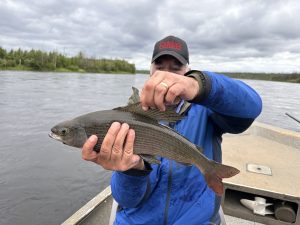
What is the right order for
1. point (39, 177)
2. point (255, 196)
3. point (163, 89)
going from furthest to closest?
point (39, 177) → point (255, 196) → point (163, 89)

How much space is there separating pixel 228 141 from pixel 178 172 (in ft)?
14.4

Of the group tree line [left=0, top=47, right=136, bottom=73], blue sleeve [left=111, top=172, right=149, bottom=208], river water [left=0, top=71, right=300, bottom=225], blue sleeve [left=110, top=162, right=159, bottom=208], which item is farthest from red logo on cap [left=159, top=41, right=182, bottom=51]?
tree line [left=0, top=47, right=136, bottom=73]

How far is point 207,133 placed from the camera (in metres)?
2.79

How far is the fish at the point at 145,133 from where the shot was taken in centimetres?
201

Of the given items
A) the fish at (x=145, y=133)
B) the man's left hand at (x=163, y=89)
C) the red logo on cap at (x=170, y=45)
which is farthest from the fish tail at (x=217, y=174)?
the red logo on cap at (x=170, y=45)

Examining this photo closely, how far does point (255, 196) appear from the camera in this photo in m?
4.54

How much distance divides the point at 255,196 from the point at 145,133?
3.06 meters

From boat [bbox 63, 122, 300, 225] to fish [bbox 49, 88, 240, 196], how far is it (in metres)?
1.63

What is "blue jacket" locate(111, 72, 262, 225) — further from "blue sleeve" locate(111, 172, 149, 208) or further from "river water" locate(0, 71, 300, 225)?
"river water" locate(0, 71, 300, 225)

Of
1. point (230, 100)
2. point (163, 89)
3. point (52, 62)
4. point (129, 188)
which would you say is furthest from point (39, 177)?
point (52, 62)

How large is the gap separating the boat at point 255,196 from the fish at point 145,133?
5.36 ft

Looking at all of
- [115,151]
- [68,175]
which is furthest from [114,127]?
[68,175]

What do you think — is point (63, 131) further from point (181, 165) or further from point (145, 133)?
point (181, 165)

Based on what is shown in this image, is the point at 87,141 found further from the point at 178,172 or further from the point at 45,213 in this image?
the point at 45,213
